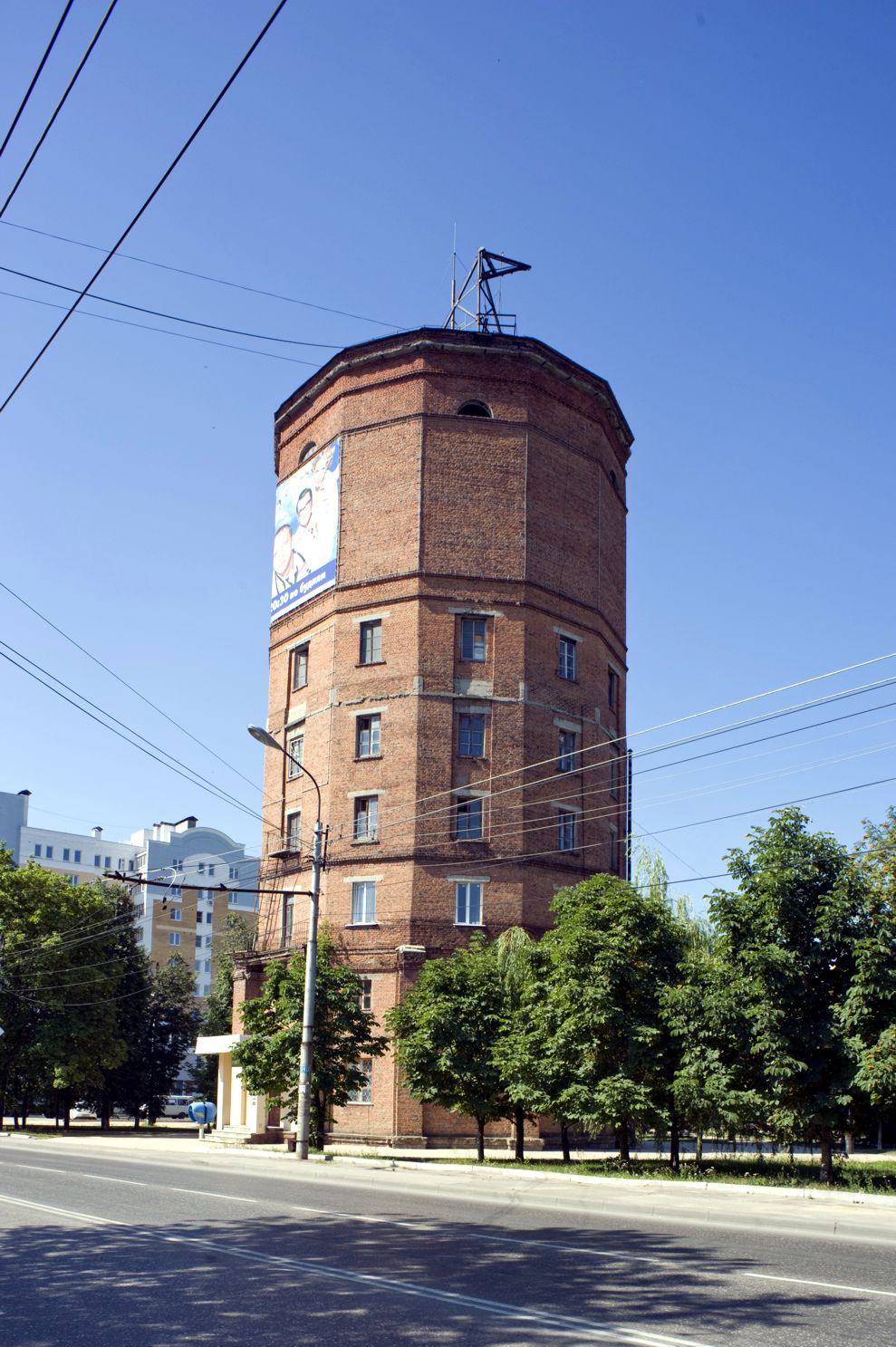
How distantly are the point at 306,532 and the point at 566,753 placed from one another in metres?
13.7

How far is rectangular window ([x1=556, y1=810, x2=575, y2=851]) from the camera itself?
45.2 m

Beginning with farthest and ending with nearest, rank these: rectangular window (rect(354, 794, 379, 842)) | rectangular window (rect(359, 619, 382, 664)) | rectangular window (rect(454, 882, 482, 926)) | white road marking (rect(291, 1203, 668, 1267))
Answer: rectangular window (rect(359, 619, 382, 664))
rectangular window (rect(354, 794, 379, 842))
rectangular window (rect(454, 882, 482, 926))
white road marking (rect(291, 1203, 668, 1267))

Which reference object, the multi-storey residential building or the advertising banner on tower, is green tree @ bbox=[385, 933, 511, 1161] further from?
the multi-storey residential building

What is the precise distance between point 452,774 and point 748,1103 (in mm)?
20961

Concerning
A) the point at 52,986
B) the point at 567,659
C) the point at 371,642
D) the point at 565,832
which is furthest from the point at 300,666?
the point at 52,986

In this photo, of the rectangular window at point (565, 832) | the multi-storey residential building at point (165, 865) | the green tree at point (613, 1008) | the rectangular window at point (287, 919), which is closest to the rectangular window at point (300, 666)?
the rectangular window at point (287, 919)

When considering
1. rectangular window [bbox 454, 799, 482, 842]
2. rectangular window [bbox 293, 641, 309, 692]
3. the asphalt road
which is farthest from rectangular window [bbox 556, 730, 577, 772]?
the asphalt road

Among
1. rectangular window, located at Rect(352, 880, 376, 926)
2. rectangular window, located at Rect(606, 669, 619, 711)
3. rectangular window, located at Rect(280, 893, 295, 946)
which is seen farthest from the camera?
rectangular window, located at Rect(606, 669, 619, 711)

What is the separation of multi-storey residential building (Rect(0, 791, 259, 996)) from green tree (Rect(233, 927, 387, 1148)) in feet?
253

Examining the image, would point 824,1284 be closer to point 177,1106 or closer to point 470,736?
point 470,736

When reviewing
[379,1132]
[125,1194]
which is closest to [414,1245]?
[125,1194]

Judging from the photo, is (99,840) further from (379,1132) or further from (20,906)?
(379,1132)

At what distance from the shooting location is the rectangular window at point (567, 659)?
47062 mm

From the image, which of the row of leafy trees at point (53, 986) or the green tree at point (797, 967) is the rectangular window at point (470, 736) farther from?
the row of leafy trees at point (53, 986)
